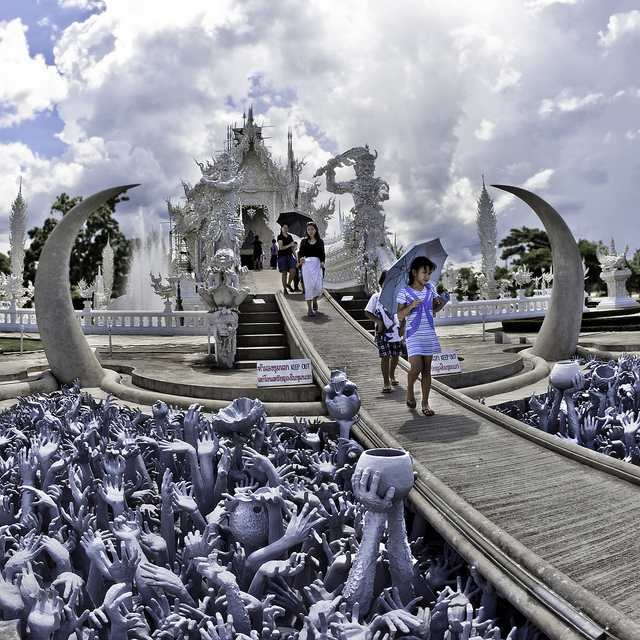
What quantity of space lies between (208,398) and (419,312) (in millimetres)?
3051

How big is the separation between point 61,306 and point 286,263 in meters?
4.83

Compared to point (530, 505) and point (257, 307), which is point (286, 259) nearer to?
point (257, 307)

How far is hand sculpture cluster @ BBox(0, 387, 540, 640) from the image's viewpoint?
8.57ft

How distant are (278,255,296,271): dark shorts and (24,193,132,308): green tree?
2893 cm

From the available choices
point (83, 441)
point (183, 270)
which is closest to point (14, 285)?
point (183, 270)

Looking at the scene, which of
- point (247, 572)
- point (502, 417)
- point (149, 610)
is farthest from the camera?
point (502, 417)

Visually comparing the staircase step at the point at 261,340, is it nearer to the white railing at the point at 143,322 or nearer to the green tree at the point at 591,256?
the white railing at the point at 143,322

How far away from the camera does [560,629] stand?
94.7 inches

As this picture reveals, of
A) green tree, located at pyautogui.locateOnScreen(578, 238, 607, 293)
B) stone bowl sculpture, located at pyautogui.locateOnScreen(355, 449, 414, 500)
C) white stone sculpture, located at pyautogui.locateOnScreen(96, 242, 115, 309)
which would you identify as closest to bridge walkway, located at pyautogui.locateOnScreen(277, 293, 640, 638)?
stone bowl sculpture, located at pyautogui.locateOnScreen(355, 449, 414, 500)

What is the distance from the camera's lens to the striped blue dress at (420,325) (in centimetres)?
519

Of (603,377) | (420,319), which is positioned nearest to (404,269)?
(420,319)

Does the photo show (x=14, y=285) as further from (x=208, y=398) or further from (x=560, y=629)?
(x=560, y=629)

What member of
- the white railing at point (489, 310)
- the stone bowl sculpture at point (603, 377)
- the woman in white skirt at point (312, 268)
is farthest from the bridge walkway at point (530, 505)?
the white railing at point (489, 310)

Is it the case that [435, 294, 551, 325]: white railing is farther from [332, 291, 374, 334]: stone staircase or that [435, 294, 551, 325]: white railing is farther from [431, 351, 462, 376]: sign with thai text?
[431, 351, 462, 376]: sign with thai text
